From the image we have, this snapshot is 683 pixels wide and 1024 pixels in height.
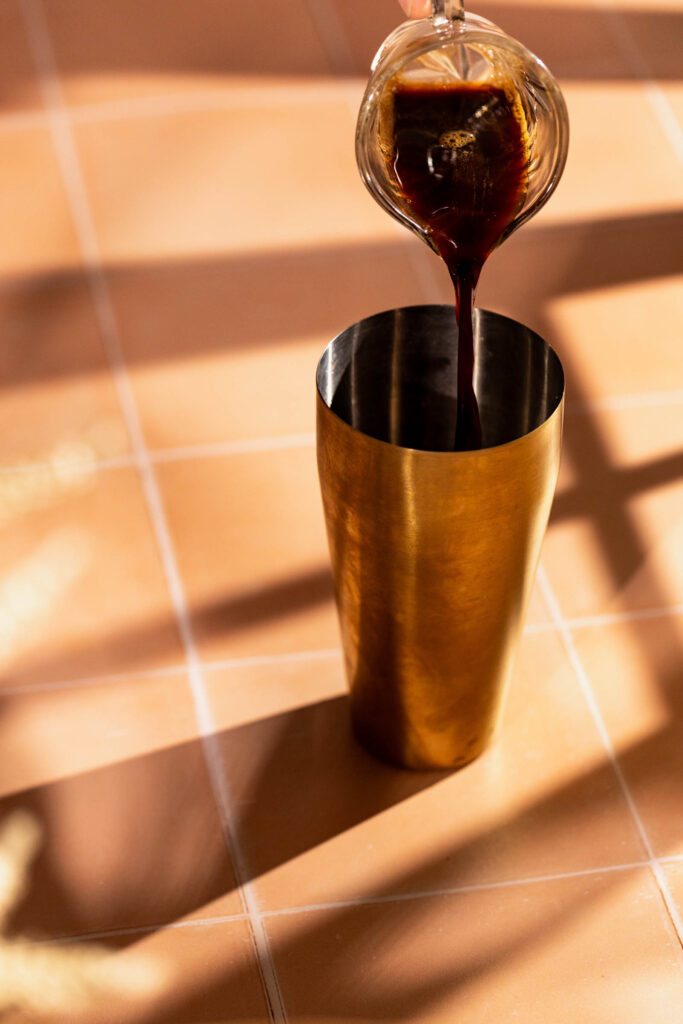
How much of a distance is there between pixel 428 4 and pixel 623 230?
112 cm

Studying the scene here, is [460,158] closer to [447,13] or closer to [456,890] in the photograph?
[447,13]

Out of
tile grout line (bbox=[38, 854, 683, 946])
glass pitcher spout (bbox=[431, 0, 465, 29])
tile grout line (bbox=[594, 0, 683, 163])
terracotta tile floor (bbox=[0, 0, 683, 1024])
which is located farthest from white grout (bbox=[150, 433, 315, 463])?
tile grout line (bbox=[594, 0, 683, 163])

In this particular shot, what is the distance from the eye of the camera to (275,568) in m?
1.66

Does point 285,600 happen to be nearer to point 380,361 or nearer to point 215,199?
point 380,361

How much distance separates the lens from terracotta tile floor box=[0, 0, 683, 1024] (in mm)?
1296

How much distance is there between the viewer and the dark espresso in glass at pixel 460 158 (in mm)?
1013

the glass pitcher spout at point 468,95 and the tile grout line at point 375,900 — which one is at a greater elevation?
the glass pitcher spout at point 468,95

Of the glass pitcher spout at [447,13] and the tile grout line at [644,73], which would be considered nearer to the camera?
the glass pitcher spout at [447,13]

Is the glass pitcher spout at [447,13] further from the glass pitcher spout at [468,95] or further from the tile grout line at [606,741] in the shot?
the tile grout line at [606,741]

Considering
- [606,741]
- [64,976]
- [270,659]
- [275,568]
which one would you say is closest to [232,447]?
[275,568]

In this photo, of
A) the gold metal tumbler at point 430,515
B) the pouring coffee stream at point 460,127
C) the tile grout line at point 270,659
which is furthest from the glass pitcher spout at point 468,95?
the tile grout line at point 270,659

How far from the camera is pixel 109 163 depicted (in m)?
2.31

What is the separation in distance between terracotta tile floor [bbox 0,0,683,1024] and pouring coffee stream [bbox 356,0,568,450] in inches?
26.0

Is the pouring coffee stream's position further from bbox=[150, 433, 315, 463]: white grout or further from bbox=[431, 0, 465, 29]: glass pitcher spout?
bbox=[150, 433, 315, 463]: white grout
